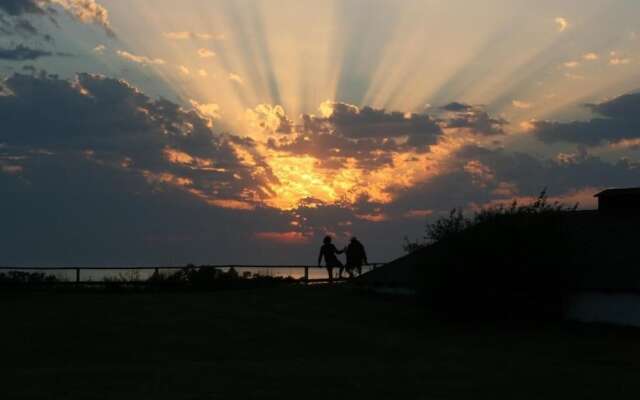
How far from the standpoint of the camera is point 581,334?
23469 millimetres

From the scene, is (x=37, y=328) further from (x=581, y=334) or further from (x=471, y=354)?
(x=581, y=334)

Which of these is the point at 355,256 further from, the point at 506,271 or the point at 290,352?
the point at 290,352

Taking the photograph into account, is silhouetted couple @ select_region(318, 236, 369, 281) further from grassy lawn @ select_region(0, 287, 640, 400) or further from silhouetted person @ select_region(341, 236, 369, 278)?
grassy lawn @ select_region(0, 287, 640, 400)

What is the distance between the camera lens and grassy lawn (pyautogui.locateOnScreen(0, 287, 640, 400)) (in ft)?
50.8

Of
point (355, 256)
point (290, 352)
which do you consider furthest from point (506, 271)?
point (355, 256)

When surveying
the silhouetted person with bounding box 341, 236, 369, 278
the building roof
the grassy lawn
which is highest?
the building roof

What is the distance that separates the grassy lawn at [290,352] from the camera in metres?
15.5

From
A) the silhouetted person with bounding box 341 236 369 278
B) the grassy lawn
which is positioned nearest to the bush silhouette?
the grassy lawn

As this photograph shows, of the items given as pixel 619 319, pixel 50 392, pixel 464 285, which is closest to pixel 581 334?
pixel 619 319

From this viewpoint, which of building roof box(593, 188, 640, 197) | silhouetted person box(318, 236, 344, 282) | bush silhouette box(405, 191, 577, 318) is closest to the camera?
bush silhouette box(405, 191, 577, 318)

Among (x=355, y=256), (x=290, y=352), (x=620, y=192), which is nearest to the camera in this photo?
(x=290, y=352)

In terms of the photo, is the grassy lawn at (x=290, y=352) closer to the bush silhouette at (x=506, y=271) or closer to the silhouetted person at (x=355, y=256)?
the bush silhouette at (x=506, y=271)

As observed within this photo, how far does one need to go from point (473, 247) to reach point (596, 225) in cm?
569

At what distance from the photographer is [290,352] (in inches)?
811
